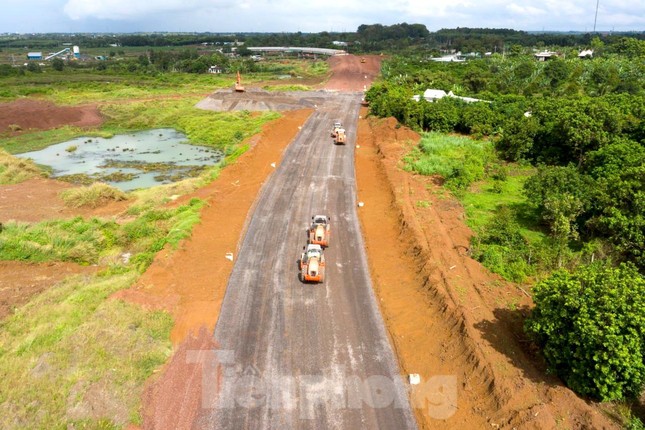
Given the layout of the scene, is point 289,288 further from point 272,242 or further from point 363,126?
point 363,126

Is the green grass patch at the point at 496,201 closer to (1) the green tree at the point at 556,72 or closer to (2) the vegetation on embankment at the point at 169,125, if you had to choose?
(2) the vegetation on embankment at the point at 169,125

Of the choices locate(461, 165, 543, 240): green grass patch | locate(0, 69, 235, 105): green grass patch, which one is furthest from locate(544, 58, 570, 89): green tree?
locate(0, 69, 235, 105): green grass patch

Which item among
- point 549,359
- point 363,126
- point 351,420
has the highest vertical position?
point 363,126

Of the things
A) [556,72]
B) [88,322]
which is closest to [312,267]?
[88,322]

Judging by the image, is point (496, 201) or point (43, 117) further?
point (43, 117)

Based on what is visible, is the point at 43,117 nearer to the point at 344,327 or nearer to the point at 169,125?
the point at 169,125

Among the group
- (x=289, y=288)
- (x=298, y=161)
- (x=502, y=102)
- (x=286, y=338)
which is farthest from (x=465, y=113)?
(x=286, y=338)
